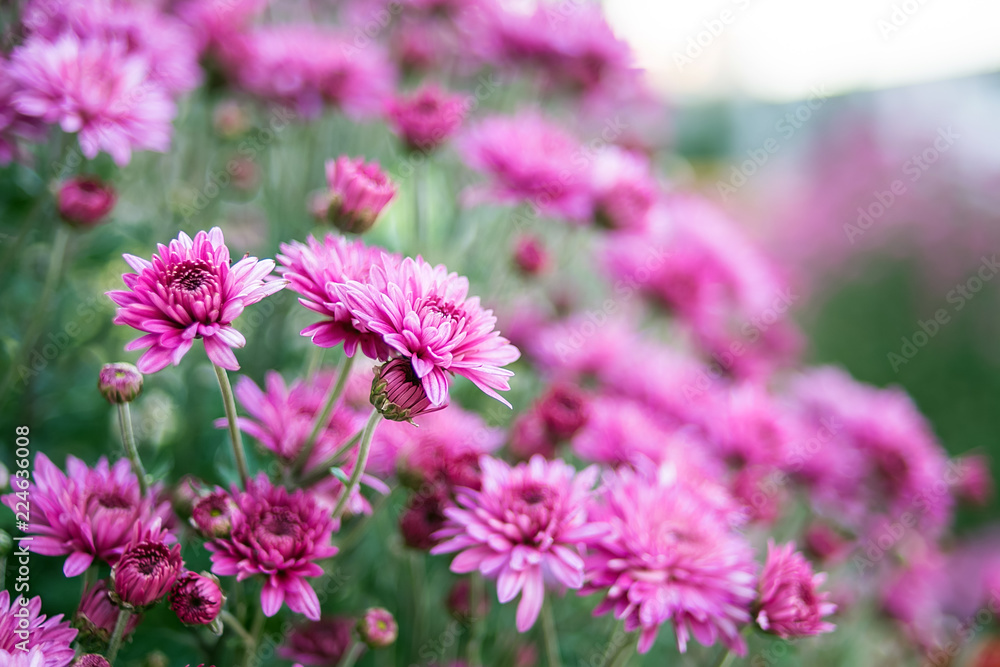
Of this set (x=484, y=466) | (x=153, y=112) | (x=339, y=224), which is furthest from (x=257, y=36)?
(x=484, y=466)

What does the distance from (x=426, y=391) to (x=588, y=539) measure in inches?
11.1

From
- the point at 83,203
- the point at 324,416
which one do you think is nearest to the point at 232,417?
the point at 324,416

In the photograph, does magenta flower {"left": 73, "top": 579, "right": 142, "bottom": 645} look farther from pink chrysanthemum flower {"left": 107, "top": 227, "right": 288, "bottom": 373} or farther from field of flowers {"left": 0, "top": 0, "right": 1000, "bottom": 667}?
pink chrysanthemum flower {"left": 107, "top": 227, "right": 288, "bottom": 373}

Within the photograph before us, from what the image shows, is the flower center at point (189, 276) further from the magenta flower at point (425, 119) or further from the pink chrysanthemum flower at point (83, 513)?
the magenta flower at point (425, 119)

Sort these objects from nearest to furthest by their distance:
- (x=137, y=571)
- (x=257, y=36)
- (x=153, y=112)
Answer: (x=137, y=571) → (x=153, y=112) → (x=257, y=36)

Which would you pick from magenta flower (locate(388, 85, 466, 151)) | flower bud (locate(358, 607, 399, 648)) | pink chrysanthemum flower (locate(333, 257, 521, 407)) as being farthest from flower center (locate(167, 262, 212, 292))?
magenta flower (locate(388, 85, 466, 151))

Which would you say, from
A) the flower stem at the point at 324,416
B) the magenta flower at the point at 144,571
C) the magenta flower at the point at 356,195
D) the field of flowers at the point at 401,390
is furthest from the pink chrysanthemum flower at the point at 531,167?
the magenta flower at the point at 144,571

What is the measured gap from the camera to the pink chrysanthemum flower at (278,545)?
735mm

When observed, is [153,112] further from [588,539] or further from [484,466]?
[588,539]

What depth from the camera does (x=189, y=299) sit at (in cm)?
68

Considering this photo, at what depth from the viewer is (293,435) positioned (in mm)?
875

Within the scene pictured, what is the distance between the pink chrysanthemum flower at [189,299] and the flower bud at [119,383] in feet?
0.39

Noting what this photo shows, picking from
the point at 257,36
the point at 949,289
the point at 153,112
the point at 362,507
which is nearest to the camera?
the point at 362,507

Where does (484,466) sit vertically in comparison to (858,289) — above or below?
above
